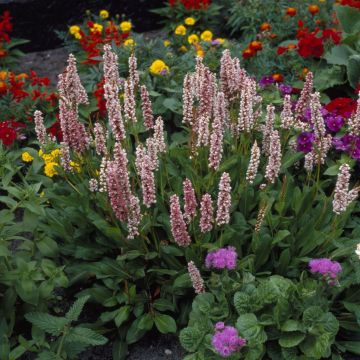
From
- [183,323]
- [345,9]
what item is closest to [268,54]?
[345,9]

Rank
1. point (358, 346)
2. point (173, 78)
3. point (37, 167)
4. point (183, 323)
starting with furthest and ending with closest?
point (173, 78) → point (37, 167) → point (183, 323) → point (358, 346)

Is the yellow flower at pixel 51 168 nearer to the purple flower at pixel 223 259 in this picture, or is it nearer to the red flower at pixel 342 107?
the purple flower at pixel 223 259

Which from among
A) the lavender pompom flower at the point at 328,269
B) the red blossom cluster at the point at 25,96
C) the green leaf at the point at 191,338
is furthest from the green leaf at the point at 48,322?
the red blossom cluster at the point at 25,96

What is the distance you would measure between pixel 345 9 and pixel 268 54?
751mm

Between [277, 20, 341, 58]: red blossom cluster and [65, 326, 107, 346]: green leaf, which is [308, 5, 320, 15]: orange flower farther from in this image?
[65, 326, 107, 346]: green leaf

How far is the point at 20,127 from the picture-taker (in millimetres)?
4441

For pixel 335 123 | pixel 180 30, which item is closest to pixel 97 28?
pixel 180 30

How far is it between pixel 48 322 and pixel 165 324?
0.61m

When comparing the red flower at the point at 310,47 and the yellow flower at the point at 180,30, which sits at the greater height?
the red flower at the point at 310,47

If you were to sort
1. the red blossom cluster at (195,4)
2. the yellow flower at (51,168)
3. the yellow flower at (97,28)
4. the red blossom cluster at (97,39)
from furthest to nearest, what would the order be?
the red blossom cluster at (195,4) < the yellow flower at (97,28) < the red blossom cluster at (97,39) < the yellow flower at (51,168)

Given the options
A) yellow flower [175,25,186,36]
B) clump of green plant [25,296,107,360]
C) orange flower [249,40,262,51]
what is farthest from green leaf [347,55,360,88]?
clump of green plant [25,296,107,360]

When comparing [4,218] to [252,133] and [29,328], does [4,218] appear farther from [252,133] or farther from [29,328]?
[252,133]

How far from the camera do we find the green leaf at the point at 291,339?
2.66 meters

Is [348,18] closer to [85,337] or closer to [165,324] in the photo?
[165,324]
